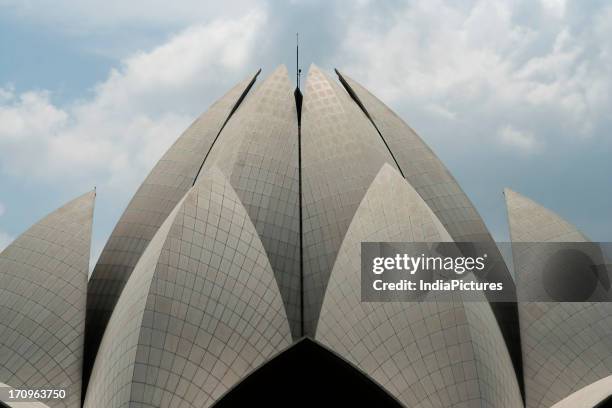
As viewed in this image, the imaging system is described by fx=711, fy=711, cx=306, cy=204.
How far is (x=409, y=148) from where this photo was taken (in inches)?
982

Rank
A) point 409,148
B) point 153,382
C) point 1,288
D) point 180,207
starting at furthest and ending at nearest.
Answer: point 409,148 < point 1,288 < point 180,207 < point 153,382

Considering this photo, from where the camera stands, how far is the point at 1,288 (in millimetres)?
20359

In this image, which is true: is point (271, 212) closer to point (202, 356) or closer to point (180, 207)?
point (180, 207)

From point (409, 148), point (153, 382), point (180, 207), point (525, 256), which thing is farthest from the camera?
point (409, 148)

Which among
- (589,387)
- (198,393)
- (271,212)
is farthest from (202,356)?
(589,387)

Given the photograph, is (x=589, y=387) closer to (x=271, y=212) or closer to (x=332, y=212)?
(x=332, y=212)

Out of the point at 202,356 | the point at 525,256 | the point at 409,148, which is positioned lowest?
the point at 202,356

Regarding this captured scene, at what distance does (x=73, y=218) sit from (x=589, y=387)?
51.9ft

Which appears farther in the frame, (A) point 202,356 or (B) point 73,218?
(B) point 73,218

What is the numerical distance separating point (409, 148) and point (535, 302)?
277 inches

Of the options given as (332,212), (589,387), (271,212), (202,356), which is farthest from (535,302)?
(202,356)

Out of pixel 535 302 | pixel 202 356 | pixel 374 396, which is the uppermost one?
pixel 535 302

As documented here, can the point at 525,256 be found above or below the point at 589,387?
above

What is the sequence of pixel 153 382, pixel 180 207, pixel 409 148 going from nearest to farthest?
pixel 153 382 < pixel 180 207 < pixel 409 148
